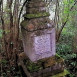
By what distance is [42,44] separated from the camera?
3.44m

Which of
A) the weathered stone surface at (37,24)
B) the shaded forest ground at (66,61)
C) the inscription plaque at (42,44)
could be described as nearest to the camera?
the weathered stone surface at (37,24)

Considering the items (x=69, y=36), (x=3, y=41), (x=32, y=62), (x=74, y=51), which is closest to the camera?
(x=32, y=62)

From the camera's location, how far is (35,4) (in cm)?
328

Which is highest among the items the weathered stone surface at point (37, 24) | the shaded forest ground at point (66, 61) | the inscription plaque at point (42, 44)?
the weathered stone surface at point (37, 24)

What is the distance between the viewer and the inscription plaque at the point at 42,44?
336 centimetres

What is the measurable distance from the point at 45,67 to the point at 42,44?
0.65 m

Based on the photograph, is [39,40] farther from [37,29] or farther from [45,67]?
[45,67]

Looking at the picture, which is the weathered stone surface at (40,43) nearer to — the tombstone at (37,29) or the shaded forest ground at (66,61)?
the tombstone at (37,29)

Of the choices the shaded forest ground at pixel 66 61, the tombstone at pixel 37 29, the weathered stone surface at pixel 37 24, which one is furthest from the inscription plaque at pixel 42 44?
the shaded forest ground at pixel 66 61

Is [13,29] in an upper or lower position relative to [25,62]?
upper

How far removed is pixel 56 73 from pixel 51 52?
636 mm

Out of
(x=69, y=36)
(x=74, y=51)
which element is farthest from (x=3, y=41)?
(x=69, y=36)

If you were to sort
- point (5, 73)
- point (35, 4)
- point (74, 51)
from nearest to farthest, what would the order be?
point (35, 4), point (5, 73), point (74, 51)

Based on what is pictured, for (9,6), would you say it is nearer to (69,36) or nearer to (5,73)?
(5,73)
